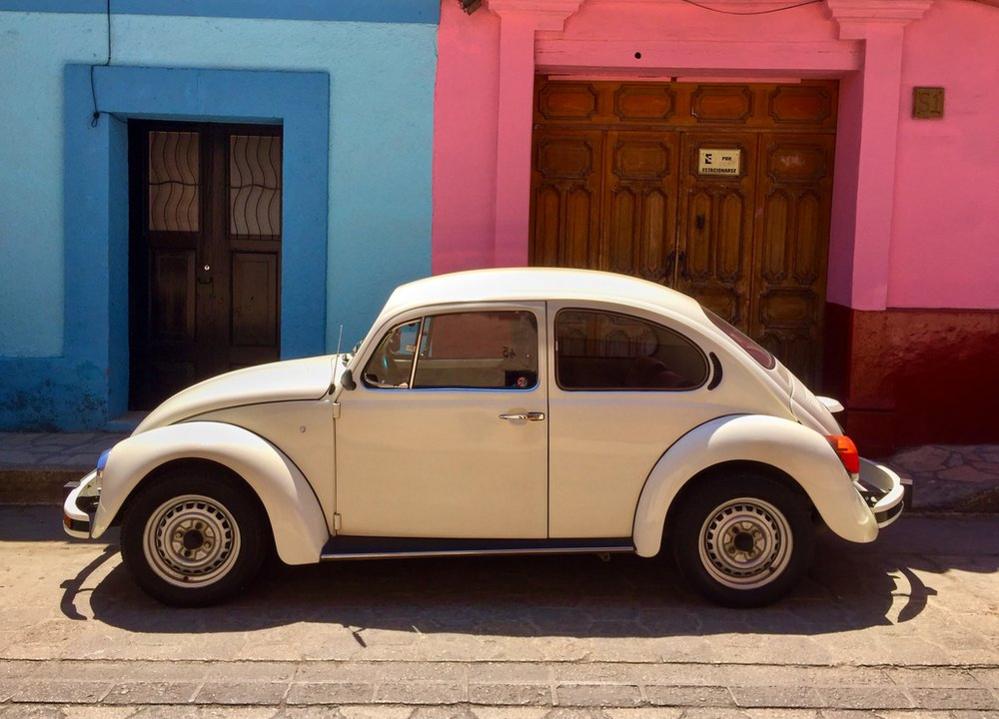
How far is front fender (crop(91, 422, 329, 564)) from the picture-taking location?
553 centimetres

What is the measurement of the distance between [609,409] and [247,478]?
1.71 metres

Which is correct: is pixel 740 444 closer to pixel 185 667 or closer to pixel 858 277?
A: pixel 185 667

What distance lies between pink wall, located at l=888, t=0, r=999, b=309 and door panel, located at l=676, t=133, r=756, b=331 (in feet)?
3.91

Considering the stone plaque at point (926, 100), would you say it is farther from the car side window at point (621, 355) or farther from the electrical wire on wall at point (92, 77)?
the electrical wire on wall at point (92, 77)

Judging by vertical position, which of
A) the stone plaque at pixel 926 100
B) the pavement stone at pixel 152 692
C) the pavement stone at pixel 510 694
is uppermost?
the stone plaque at pixel 926 100

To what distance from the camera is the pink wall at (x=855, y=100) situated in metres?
8.94

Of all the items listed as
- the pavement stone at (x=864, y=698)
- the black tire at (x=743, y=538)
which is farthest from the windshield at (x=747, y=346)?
the pavement stone at (x=864, y=698)

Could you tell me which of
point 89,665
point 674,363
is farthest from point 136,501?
point 674,363

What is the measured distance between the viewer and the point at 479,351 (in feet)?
18.8

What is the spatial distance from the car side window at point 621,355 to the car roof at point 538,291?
10 cm

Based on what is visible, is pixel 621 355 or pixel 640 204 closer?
pixel 621 355

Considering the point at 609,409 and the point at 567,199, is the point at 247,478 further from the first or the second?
the point at 567,199

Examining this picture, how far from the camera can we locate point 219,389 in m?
5.92

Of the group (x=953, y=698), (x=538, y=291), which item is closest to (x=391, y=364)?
(x=538, y=291)
